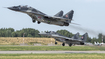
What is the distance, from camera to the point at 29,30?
449 ft

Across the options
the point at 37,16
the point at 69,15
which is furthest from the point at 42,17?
the point at 69,15

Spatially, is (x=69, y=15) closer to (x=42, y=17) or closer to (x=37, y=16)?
(x=42, y=17)

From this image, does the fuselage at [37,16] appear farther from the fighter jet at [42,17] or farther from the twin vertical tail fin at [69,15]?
the twin vertical tail fin at [69,15]

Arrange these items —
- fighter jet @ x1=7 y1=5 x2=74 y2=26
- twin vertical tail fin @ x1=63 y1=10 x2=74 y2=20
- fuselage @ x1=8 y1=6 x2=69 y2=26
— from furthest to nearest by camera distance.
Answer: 1. twin vertical tail fin @ x1=63 y1=10 x2=74 y2=20
2. fighter jet @ x1=7 y1=5 x2=74 y2=26
3. fuselage @ x1=8 y1=6 x2=69 y2=26

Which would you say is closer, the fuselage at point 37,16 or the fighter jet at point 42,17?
the fuselage at point 37,16

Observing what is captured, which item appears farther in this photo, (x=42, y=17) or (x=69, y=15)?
(x=69, y=15)

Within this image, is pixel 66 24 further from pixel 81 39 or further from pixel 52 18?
pixel 81 39

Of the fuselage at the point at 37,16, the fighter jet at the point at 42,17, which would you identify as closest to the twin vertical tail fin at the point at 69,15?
the fighter jet at the point at 42,17

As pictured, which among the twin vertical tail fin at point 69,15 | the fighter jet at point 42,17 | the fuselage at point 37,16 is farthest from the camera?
the twin vertical tail fin at point 69,15

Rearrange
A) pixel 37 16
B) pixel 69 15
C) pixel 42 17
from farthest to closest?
pixel 69 15
pixel 42 17
pixel 37 16

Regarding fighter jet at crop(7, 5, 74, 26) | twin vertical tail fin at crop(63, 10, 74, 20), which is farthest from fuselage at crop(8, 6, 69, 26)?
twin vertical tail fin at crop(63, 10, 74, 20)

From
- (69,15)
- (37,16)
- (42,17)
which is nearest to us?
(37,16)

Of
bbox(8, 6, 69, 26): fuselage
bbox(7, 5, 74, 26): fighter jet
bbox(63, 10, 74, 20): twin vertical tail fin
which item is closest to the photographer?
bbox(8, 6, 69, 26): fuselage

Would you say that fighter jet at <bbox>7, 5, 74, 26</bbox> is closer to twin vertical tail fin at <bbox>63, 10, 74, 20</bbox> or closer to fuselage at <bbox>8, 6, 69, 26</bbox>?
fuselage at <bbox>8, 6, 69, 26</bbox>
